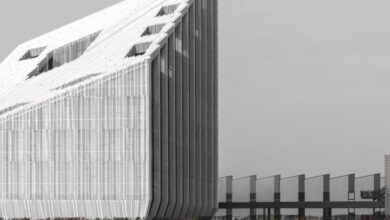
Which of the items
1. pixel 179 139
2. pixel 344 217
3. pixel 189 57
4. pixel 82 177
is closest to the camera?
pixel 82 177

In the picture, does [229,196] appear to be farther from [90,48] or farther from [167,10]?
[90,48]

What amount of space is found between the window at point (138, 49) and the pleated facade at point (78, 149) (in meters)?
8.34

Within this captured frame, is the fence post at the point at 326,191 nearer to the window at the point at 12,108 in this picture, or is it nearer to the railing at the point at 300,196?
the railing at the point at 300,196

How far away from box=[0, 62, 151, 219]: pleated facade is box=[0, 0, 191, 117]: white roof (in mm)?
1920

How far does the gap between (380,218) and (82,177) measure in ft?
144

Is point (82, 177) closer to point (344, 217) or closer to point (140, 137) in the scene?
point (140, 137)

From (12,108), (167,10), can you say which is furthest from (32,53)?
(12,108)

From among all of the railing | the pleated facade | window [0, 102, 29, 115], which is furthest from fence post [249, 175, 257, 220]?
the pleated facade

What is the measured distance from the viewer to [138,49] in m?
103

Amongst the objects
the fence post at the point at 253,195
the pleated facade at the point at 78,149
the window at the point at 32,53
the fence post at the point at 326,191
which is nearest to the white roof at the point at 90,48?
the window at the point at 32,53

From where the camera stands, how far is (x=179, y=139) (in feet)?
345

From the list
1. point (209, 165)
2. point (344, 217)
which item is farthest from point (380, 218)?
point (209, 165)

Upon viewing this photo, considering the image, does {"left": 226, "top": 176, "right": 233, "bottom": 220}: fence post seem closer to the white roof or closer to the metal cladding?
the white roof

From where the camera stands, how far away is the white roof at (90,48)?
102 m
